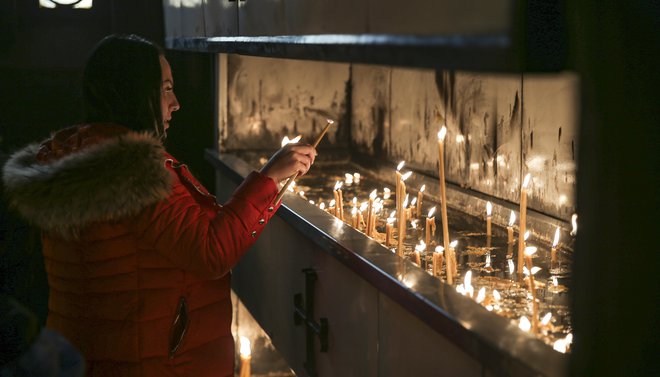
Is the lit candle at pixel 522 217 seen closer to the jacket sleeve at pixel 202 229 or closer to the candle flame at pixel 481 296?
the candle flame at pixel 481 296

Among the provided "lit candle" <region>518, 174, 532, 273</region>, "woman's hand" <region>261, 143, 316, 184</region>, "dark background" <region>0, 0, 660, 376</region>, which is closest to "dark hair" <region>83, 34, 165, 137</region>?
"woman's hand" <region>261, 143, 316, 184</region>

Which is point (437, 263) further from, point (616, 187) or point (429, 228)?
point (616, 187)

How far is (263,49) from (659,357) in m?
2.23

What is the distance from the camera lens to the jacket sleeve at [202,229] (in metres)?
2.51

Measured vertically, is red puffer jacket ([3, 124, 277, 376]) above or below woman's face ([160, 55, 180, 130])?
below

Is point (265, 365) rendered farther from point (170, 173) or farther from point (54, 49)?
point (170, 173)

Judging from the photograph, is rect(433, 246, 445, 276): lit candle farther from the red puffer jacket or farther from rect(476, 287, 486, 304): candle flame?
the red puffer jacket

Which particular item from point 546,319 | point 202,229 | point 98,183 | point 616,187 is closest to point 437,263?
point 546,319

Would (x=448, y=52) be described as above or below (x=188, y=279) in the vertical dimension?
above

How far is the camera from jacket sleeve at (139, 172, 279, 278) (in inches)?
98.8

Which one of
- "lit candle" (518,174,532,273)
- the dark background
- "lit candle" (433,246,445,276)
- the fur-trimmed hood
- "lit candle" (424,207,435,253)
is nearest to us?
the dark background

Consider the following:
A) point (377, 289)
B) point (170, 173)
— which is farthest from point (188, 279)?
point (377, 289)

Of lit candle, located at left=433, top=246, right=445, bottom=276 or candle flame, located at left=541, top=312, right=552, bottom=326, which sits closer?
candle flame, located at left=541, top=312, right=552, bottom=326

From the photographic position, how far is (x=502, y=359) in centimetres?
191
